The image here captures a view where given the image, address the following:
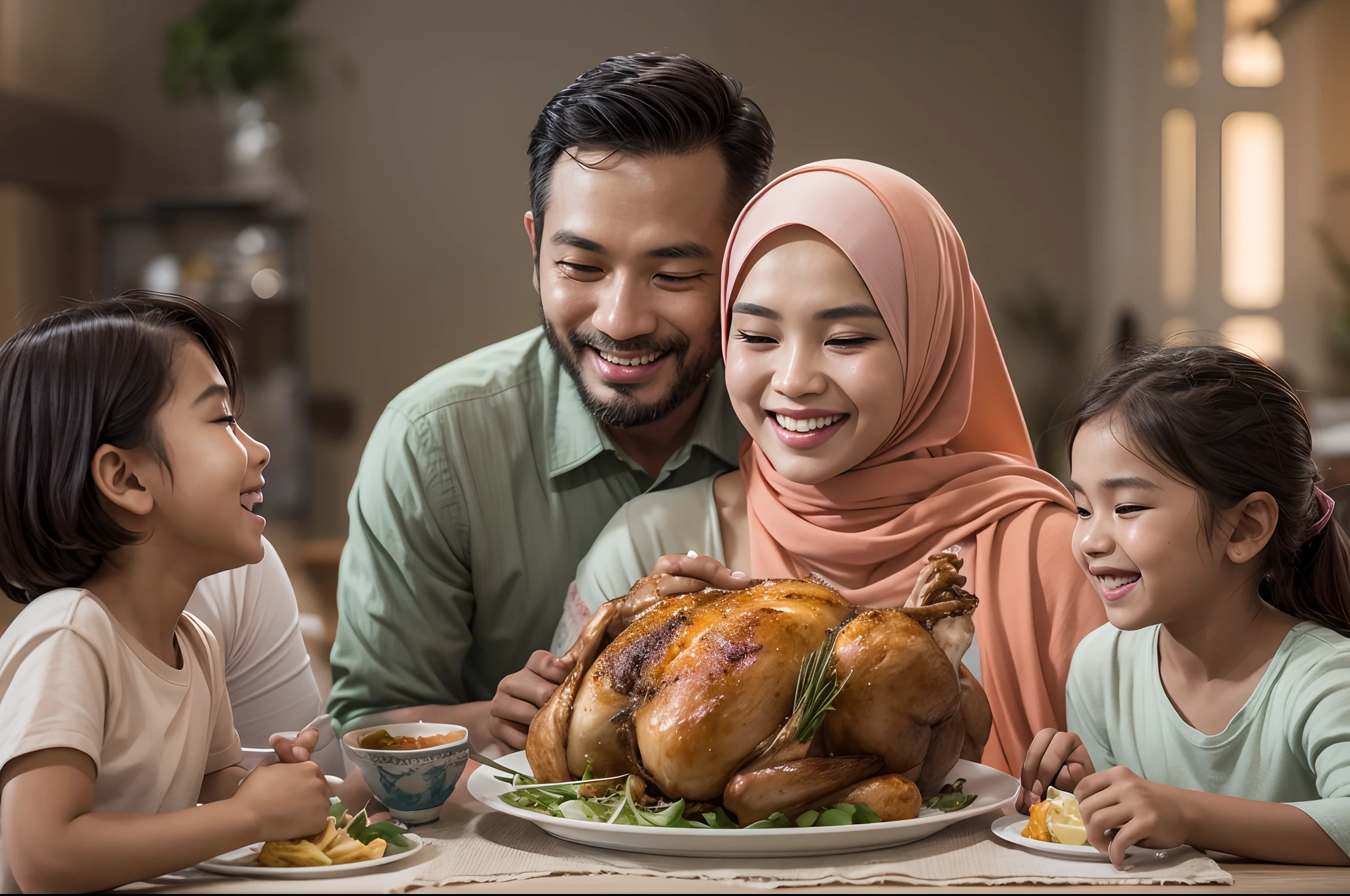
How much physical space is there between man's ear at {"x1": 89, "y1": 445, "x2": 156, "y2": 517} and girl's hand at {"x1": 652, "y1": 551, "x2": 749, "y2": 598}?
0.55 meters

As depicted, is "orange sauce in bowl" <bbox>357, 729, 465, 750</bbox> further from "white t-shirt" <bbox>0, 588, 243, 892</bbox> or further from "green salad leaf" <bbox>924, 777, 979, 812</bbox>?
"green salad leaf" <bbox>924, 777, 979, 812</bbox>

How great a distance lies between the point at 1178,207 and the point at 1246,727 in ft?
18.2

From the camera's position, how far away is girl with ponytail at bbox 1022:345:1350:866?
1.28 metres

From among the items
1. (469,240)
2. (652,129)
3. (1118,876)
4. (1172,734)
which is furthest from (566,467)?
(469,240)

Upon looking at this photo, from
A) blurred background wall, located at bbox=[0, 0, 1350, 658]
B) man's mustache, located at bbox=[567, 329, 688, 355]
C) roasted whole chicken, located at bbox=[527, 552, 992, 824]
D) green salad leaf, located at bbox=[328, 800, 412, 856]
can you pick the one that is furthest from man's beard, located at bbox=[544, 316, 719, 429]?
blurred background wall, located at bbox=[0, 0, 1350, 658]

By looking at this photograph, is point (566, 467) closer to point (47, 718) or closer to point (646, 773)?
point (646, 773)

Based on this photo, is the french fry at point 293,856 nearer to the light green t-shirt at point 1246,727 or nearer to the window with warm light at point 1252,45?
the light green t-shirt at point 1246,727

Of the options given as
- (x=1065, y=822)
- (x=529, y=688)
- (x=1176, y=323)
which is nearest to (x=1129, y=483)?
(x=1065, y=822)

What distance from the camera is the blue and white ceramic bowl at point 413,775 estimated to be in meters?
1.25

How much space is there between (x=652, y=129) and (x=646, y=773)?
1.05m

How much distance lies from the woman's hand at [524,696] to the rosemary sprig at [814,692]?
0.35 meters

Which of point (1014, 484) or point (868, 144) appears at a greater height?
point (868, 144)

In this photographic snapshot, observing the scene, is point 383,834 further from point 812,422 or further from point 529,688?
point 812,422

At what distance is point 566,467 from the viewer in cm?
207
